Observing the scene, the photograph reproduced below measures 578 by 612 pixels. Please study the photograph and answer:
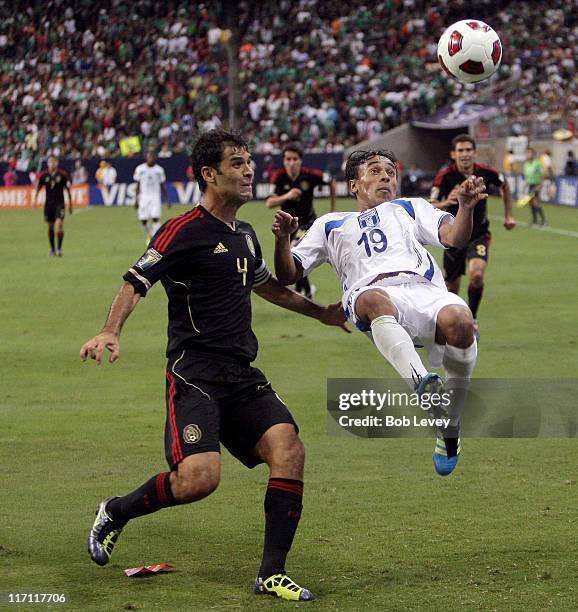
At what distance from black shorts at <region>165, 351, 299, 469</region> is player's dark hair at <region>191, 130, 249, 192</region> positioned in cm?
96

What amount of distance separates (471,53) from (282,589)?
6.12 meters

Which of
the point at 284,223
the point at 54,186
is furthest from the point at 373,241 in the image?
the point at 54,186

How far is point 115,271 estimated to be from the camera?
74.9 feet

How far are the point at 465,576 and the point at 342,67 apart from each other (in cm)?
4426

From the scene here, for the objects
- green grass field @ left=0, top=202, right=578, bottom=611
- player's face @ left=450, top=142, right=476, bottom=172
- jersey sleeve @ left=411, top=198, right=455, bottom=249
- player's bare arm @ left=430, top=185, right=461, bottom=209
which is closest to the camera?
green grass field @ left=0, top=202, right=578, bottom=611

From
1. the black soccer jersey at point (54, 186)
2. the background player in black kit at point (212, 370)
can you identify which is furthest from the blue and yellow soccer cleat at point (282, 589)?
the black soccer jersey at point (54, 186)

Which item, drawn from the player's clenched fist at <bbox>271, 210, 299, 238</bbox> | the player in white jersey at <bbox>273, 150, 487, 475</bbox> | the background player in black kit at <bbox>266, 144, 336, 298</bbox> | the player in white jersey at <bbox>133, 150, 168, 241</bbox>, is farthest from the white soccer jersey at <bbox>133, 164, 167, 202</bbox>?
the player's clenched fist at <bbox>271, 210, 299, 238</bbox>

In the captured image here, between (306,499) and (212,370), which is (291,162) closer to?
(306,499)

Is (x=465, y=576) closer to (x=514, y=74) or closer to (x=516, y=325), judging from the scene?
(x=516, y=325)

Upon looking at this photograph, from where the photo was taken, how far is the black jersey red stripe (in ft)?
19.9

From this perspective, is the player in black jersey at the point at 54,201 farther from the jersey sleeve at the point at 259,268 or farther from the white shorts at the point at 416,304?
the jersey sleeve at the point at 259,268

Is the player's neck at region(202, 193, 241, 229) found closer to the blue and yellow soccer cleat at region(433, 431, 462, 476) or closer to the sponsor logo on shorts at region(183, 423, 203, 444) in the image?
the sponsor logo on shorts at region(183, 423, 203, 444)

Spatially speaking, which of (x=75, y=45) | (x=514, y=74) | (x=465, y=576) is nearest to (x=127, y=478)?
(x=465, y=576)

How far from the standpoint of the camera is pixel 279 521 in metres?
5.93
